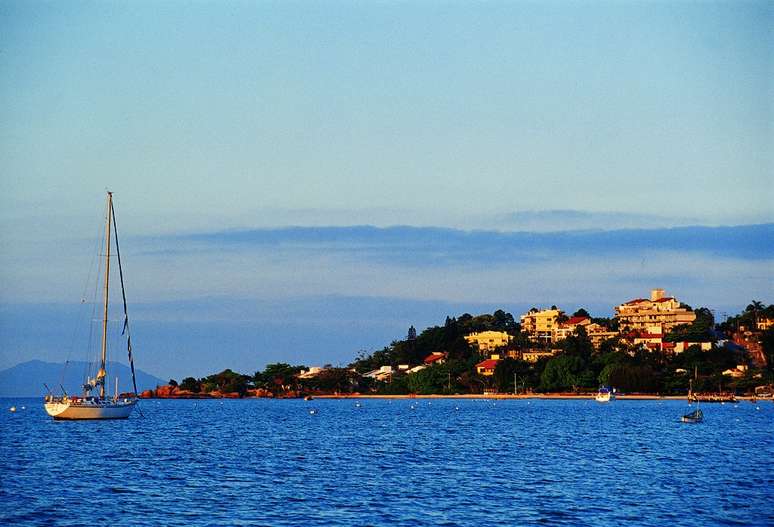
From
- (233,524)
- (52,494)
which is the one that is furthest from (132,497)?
(233,524)

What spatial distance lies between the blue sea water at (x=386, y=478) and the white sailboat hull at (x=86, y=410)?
4.23 m

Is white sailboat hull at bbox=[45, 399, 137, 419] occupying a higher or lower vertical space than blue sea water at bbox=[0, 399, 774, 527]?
higher

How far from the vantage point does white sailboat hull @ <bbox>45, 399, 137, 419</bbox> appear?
89000 mm

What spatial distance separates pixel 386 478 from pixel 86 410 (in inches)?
1903

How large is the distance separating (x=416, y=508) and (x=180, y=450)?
3039 centimetres

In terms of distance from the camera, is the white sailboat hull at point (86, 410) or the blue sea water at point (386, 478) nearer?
the blue sea water at point (386, 478)

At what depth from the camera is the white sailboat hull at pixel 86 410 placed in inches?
3504

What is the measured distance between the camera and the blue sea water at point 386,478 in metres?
36.8

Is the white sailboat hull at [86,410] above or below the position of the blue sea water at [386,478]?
above

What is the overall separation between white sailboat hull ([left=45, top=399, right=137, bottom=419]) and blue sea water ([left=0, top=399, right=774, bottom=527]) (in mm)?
4234

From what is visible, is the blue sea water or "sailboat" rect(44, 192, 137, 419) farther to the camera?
"sailboat" rect(44, 192, 137, 419)

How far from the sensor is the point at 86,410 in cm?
8906

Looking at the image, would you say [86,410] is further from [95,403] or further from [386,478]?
[386,478]

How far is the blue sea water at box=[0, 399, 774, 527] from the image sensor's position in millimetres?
36781
